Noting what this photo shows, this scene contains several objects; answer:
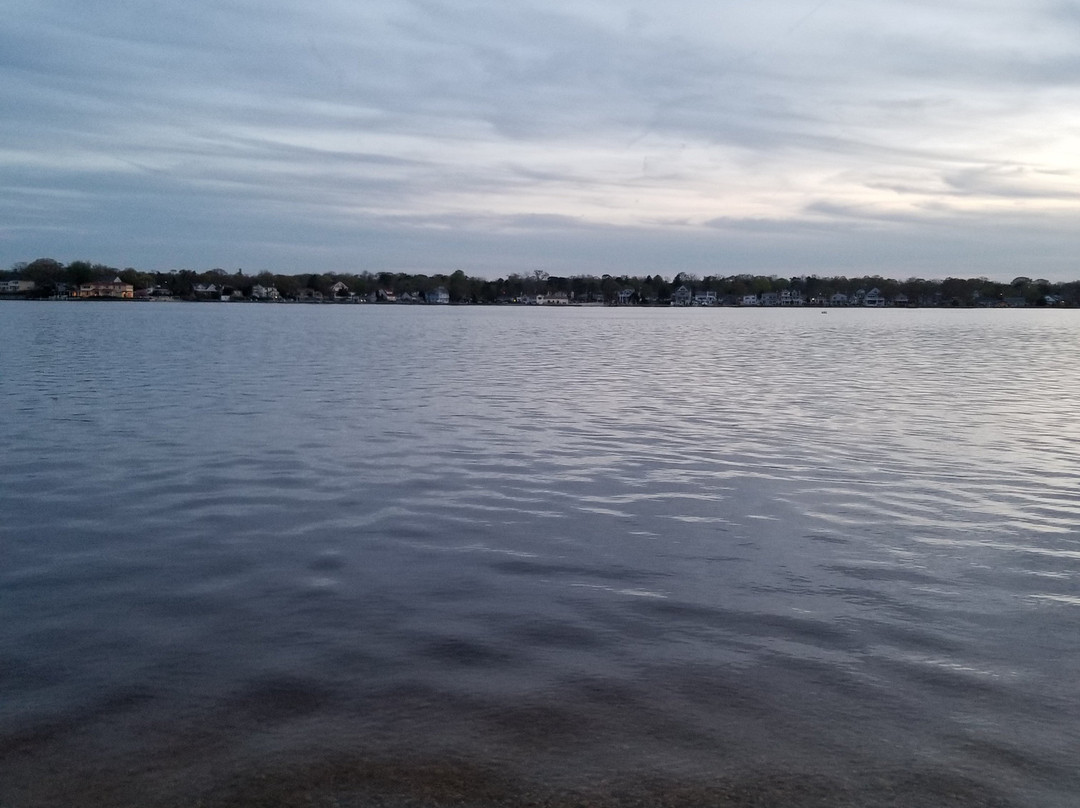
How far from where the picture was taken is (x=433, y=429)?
18844 millimetres

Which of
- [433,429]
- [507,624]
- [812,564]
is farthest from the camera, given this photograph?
[433,429]

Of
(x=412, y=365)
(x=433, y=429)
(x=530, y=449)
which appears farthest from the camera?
(x=412, y=365)

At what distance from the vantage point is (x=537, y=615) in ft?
26.2

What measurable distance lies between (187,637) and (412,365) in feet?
97.3

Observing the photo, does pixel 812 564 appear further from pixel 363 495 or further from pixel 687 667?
pixel 363 495

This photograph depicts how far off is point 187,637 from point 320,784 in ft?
9.12

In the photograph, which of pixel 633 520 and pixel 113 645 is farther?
pixel 633 520

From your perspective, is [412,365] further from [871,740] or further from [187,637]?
[871,740]

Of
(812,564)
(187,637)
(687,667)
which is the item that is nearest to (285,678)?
(187,637)

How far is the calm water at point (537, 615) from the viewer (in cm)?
545

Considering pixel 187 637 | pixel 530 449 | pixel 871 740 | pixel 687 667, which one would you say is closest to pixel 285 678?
pixel 187 637

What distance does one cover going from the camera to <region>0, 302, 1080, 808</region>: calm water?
5445 millimetres

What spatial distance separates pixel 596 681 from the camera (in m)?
6.65

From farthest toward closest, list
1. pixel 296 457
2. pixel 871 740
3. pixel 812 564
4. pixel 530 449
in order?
pixel 530 449 → pixel 296 457 → pixel 812 564 → pixel 871 740
